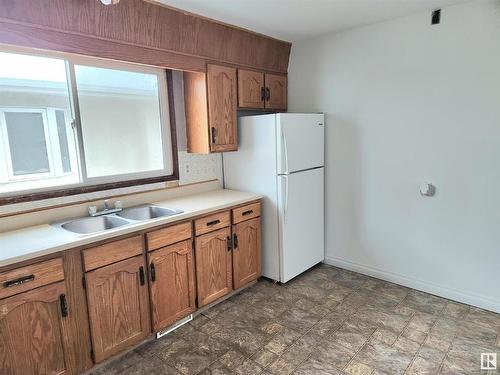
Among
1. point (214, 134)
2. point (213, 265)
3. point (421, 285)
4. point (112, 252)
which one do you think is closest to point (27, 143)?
point (112, 252)

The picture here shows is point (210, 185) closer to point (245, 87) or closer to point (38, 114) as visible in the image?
point (245, 87)

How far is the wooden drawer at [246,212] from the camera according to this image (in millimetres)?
2814

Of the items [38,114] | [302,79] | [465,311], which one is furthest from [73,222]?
[465,311]

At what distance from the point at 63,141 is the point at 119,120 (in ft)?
1.56

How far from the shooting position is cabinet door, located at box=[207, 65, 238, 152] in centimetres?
280

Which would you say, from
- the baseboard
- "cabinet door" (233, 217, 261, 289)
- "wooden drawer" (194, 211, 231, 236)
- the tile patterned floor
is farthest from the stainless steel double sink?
the baseboard

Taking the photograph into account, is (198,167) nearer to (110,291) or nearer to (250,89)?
(250,89)

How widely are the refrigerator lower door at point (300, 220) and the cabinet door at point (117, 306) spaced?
Answer: 1.30 m

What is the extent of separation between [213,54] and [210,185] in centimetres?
121

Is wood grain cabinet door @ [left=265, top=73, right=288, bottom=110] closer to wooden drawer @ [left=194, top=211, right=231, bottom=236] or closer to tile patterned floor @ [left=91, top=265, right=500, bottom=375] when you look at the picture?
wooden drawer @ [left=194, top=211, right=231, bottom=236]

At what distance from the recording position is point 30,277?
1.70 m

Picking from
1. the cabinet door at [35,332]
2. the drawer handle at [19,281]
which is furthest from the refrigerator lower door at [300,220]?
the drawer handle at [19,281]

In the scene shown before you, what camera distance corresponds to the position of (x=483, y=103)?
2406 millimetres

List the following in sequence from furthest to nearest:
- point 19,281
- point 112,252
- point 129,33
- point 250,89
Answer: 1. point 250,89
2. point 129,33
3. point 112,252
4. point 19,281
